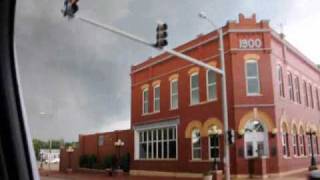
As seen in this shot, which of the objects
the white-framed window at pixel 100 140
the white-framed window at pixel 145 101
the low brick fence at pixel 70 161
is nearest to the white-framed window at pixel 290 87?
the white-framed window at pixel 145 101

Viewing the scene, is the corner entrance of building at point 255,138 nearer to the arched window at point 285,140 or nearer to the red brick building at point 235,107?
the red brick building at point 235,107

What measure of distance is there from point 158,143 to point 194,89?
5.84 metres

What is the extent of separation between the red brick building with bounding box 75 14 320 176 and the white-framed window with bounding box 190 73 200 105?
68 mm

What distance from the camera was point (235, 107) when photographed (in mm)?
26125

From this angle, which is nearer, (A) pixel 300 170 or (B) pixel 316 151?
(A) pixel 300 170

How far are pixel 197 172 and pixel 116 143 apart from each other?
10008 mm

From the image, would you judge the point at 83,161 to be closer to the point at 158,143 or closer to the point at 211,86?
the point at 158,143

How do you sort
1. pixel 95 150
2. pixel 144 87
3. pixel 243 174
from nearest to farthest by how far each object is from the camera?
pixel 243 174 < pixel 144 87 < pixel 95 150

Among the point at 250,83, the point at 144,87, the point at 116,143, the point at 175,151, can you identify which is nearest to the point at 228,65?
the point at 250,83

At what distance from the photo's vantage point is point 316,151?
34250mm

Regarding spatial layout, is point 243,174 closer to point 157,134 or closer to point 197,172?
point 197,172

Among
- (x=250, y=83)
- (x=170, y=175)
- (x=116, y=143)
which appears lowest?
(x=170, y=175)

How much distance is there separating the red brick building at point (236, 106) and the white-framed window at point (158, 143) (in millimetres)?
75

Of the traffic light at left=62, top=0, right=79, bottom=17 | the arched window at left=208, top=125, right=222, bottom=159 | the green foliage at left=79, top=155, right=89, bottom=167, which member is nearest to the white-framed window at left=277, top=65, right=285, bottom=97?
Answer: the arched window at left=208, top=125, right=222, bottom=159
